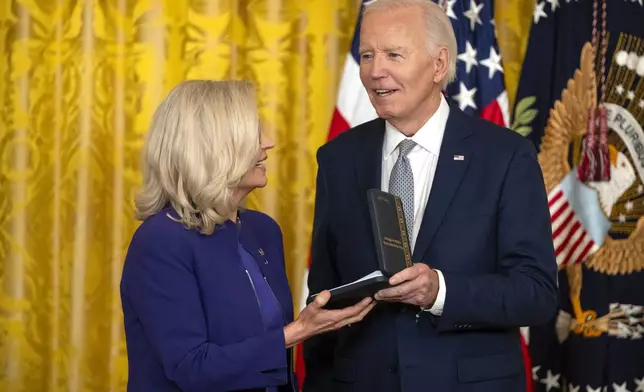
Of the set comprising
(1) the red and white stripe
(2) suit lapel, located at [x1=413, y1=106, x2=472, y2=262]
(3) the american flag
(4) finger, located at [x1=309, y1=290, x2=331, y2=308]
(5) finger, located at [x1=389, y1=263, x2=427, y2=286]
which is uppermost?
(3) the american flag

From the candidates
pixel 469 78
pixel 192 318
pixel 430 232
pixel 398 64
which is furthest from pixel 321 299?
pixel 469 78

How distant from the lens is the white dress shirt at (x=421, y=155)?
8.56ft

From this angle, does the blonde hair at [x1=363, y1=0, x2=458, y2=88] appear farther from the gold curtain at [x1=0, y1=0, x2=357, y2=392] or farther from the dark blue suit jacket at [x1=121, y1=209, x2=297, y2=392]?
the gold curtain at [x1=0, y1=0, x2=357, y2=392]

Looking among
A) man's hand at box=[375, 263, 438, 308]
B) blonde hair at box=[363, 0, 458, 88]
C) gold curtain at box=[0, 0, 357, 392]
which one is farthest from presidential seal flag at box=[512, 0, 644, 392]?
man's hand at box=[375, 263, 438, 308]

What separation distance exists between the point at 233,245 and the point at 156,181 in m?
0.25

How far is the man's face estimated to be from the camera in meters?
2.65

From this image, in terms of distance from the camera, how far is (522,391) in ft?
8.39

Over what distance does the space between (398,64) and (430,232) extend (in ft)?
1.72

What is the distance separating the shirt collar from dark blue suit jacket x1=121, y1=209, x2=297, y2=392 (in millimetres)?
660

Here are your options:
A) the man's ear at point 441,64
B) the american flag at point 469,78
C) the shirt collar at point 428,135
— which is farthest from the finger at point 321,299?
the american flag at point 469,78

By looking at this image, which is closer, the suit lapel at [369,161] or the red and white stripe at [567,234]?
the suit lapel at [369,161]

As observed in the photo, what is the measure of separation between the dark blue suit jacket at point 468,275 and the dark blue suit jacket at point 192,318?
383 millimetres

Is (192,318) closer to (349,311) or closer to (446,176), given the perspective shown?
(349,311)

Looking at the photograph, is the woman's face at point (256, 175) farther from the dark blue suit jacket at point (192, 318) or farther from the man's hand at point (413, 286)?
the man's hand at point (413, 286)
